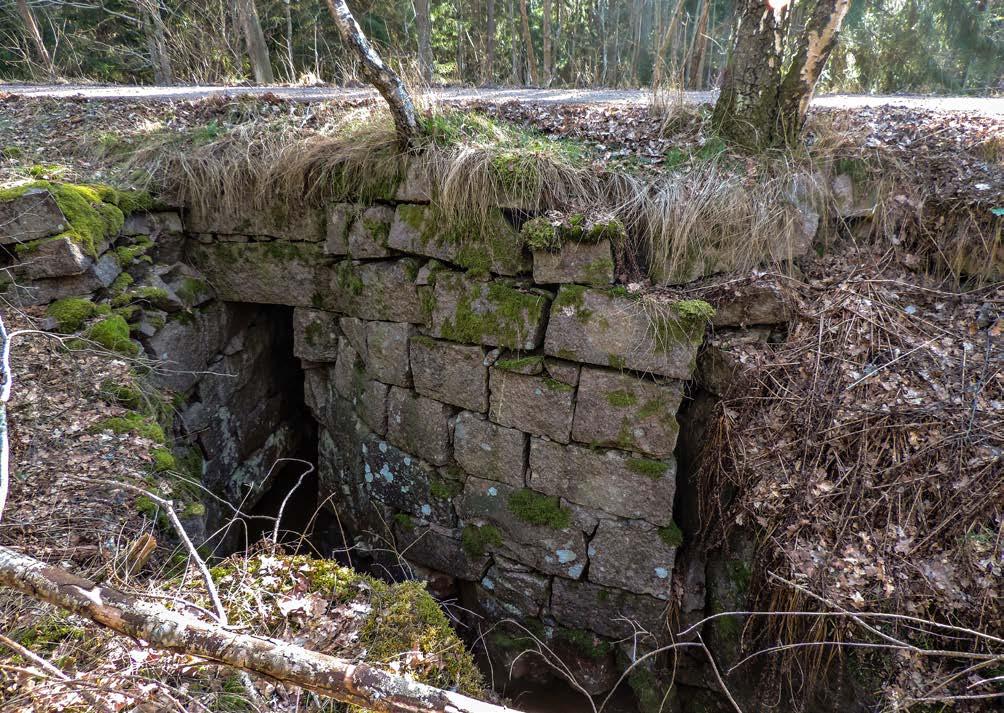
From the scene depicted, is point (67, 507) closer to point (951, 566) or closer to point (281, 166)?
point (281, 166)

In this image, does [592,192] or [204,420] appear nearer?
[592,192]

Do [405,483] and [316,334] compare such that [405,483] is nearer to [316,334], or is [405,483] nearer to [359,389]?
[359,389]

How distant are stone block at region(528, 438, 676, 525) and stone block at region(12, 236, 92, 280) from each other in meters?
3.10

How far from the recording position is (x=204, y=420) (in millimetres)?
4625

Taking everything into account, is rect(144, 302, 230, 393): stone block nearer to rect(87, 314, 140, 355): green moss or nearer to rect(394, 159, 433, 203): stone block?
rect(87, 314, 140, 355): green moss

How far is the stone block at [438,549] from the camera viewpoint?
432cm

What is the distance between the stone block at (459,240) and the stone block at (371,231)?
0.10 meters

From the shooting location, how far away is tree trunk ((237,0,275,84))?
8.27 m

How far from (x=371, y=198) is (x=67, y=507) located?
252cm

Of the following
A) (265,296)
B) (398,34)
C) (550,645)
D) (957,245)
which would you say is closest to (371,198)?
(265,296)

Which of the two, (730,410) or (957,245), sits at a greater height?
(957,245)

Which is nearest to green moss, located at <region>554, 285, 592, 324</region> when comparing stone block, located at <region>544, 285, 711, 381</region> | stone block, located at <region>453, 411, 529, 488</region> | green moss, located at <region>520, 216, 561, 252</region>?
stone block, located at <region>544, 285, 711, 381</region>

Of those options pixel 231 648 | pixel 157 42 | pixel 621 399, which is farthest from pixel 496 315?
pixel 157 42

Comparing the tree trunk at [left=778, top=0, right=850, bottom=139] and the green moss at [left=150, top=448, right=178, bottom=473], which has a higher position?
the tree trunk at [left=778, top=0, right=850, bottom=139]
